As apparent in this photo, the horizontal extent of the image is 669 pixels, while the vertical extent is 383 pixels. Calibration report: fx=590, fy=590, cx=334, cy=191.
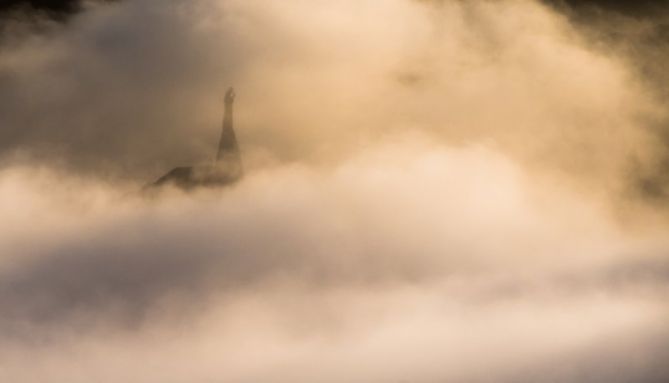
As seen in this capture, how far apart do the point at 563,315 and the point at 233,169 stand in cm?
2891

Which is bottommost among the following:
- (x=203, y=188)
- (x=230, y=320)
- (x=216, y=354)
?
(x=216, y=354)

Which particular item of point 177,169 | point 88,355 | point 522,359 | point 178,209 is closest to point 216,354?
point 88,355

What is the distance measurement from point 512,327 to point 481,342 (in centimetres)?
980

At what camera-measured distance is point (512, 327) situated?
45.4 m

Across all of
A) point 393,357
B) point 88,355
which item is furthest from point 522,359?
point 88,355

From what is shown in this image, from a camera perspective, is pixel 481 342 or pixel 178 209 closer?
pixel 178 209

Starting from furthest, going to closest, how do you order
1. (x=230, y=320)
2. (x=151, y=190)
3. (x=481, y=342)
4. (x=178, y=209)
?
(x=230, y=320), (x=481, y=342), (x=178, y=209), (x=151, y=190)

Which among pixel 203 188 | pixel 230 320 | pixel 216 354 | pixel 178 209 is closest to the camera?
pixel 203 188

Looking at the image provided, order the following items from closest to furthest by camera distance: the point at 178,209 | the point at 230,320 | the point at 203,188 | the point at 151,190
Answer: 1. the point at 203,188
2. the point at 151,190
3. the point at 178,209
4. the point at 230,320

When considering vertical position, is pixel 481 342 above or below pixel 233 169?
below

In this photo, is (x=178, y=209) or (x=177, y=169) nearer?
(x=177, y=169)

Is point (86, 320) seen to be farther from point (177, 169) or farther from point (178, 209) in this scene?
point (177, 169)

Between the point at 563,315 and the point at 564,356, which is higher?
the point at 563,315

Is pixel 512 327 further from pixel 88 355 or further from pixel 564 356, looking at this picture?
pixel 88 355
